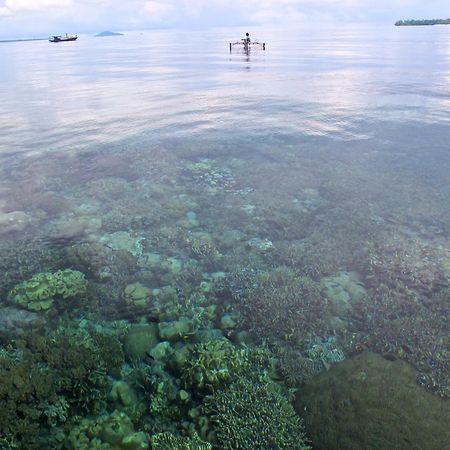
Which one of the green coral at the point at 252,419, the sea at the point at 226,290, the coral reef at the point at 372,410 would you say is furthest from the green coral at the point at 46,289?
the coral reef at the point at 372,410

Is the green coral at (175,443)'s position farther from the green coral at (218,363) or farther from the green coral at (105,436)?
the green coral at (218,363)

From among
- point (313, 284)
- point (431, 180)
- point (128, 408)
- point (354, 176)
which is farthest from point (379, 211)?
point (128, 408)

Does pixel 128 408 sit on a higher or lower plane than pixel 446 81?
lower

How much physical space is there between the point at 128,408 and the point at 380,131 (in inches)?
1102

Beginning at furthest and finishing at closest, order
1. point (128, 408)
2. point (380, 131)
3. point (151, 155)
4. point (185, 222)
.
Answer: point (380, 131) < point (151, 155) < point (185, 222) < point (128, 408)

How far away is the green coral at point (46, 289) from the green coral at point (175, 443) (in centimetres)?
562

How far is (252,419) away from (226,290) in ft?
15.4

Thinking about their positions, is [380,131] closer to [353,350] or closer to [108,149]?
[108,149]

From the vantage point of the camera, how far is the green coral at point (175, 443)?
6.63 m

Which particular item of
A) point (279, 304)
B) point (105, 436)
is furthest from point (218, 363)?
point (279, 304)

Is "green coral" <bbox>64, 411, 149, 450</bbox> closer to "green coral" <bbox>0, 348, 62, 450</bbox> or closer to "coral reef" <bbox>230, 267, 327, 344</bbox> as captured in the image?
"green coral" <bbox>0, 348, 62, 450</bbox>

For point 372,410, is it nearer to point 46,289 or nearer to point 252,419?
point 252,419

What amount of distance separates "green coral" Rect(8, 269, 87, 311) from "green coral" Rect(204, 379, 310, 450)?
19.2 feet

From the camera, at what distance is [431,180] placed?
19.3 metres
